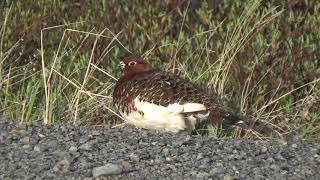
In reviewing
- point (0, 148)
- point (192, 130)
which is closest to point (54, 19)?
point (192, 130)

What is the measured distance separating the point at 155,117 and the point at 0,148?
1204 millimetres

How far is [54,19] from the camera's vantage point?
24.9ft

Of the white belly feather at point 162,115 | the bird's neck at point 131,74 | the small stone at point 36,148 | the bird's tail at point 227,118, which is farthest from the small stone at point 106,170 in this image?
the bird's neck at point 131,74

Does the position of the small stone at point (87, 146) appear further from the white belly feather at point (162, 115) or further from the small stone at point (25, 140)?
the white belly feather at point (162, 115)

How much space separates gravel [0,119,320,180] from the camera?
418 centimetres

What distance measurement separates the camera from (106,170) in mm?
4121

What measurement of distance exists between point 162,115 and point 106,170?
4.44 ft

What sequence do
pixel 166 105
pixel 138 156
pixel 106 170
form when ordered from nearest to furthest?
pixel 106 170
pixel 138 156
pixel 166 105

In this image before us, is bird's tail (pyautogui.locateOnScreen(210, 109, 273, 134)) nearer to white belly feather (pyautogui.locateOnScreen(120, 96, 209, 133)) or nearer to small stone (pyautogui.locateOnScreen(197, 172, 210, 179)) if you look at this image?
white belly feather (pyautogui.locateOnScreen(120, 96, 209, 133))

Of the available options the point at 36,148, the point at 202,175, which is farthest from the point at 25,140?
the point at 202,175

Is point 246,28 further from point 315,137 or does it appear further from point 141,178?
point 141,178

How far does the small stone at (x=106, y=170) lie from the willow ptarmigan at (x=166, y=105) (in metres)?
1.29

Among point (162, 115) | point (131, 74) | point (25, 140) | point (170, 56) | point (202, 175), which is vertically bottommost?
point (202, 175)

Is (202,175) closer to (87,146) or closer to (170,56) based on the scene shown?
(87,146)
